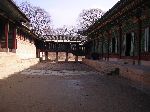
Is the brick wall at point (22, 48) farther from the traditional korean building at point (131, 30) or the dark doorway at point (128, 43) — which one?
the dark doorway at point (128, 43)

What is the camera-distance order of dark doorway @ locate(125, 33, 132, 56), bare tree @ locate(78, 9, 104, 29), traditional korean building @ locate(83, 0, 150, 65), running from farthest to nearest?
1. bare tree @ locate(78, 9, 104, 29)
2. dark doorway @ locate(125, 33, 132, 56)
3. traditional korean building @ locate(83, 0, 150, 65)

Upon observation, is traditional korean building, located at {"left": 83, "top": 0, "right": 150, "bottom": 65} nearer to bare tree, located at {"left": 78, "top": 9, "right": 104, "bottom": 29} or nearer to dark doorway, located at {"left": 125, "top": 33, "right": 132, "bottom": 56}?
dark doorway, located at {"left": 125, "top": 33, "right": 132, "bottom": 56}

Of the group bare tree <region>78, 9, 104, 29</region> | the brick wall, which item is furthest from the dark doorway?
bare tree <region>78, 9, 104, 29</region>

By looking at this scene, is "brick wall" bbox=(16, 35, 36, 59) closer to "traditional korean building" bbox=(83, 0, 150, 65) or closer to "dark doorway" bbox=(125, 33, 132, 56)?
"traditional korean building" bbox=(83, 0, 150, 65)

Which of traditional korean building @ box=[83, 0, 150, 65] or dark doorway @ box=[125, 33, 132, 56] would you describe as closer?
traditional korean building @ box=[83, 0, 150, 65]

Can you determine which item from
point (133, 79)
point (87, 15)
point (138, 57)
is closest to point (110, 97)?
point (133, 79)

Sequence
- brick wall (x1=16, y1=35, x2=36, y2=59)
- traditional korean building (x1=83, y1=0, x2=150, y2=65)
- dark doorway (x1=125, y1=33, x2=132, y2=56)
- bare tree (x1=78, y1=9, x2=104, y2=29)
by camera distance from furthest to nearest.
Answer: bare tree (x1=78, y1=9, x2=104, y2=29)
brick wall (x1=16, y1=35, x2=36, y2=59)
dark doorway (x1=125, y1=33, x2=132, y2=56)
traditional korean building (x1=83, y1=0, x2=150, y2=65)

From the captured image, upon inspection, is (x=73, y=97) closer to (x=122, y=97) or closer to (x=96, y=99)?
(x=96, y=99)

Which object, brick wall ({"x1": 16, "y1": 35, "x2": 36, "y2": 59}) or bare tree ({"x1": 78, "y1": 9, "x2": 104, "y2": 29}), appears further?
bare tree ({"x1": 78, "y1": 9, "x2": 104, "y2": 29})

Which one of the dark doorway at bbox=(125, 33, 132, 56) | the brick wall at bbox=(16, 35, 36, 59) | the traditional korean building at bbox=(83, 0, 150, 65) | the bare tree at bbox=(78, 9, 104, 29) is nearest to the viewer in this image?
the traditional korean building at bbox=(83, 0, 150, 65)

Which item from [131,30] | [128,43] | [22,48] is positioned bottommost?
[22,48]

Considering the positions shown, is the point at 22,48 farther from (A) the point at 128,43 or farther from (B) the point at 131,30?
(B) the point at 131,30

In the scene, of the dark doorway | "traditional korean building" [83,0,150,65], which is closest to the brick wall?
"traditional korean building" [83,0,150,65]

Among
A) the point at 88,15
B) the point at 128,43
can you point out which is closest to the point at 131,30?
the point at 128,43
